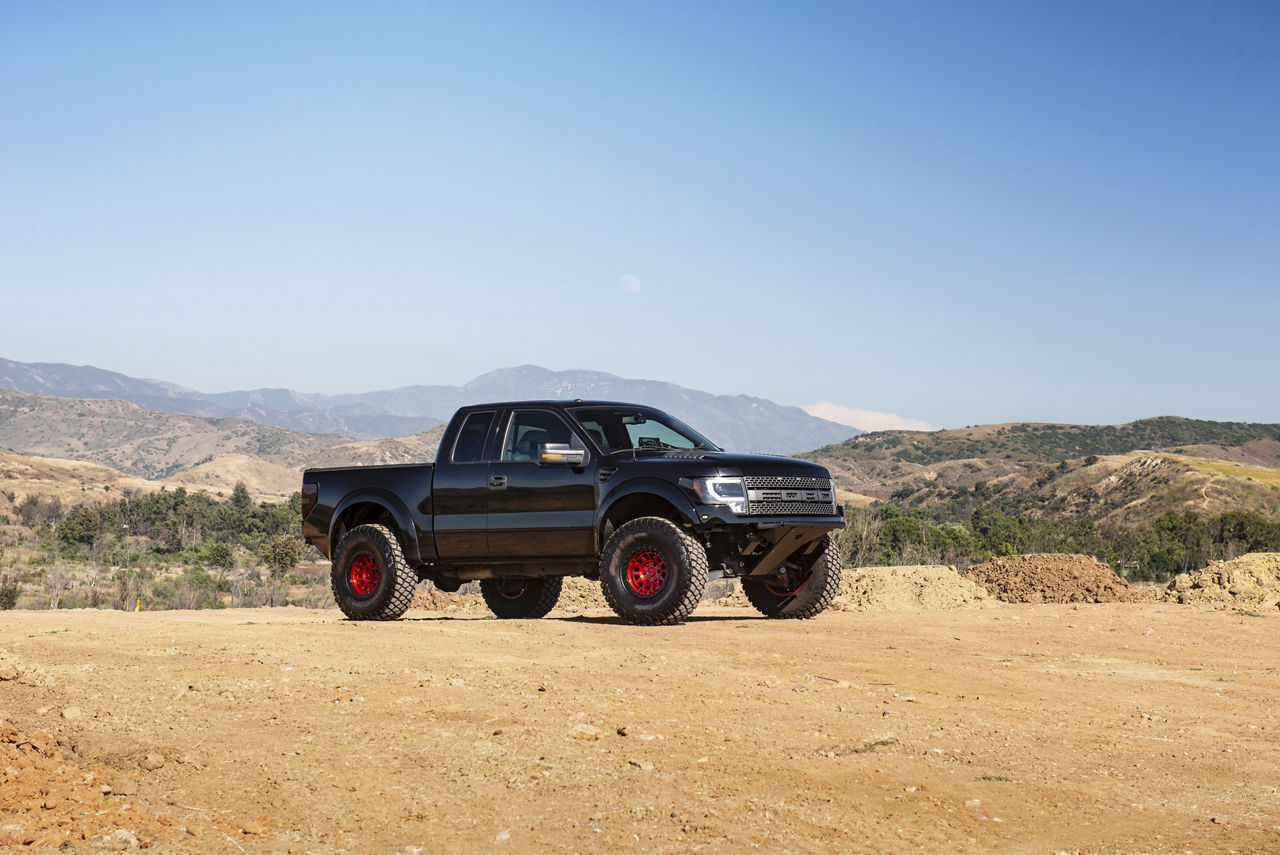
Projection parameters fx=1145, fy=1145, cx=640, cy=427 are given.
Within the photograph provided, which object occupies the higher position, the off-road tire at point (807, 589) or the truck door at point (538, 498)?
the truck door at point (538, 498)

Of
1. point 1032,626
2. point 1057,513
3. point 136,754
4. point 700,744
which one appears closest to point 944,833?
point 700,744

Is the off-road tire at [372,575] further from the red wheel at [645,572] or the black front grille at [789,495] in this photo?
the black front grille at [789,495]

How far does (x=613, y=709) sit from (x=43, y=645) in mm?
5961

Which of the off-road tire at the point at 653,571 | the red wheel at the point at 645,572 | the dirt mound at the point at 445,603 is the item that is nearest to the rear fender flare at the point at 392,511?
the off-road tire at the point at 653,571

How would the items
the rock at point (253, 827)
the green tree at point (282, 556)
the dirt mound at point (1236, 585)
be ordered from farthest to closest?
the green tree at point (282, 556) → the dirt mound at point (1236, 585) → the rock at point (253, 827)

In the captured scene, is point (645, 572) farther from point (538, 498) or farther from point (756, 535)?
point (538, 498)

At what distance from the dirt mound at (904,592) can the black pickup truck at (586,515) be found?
6.26 meters

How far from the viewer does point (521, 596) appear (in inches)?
620

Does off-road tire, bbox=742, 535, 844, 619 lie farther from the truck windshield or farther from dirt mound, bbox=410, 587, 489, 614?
dirt mound, bbox=410, 587, 489, 614

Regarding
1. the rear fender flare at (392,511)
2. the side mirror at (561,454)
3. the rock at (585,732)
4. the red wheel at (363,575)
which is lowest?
the rock at (585,732)

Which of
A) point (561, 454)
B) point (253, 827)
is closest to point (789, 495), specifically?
point (561, 454)

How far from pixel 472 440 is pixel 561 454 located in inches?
69.4

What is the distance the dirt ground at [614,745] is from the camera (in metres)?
5.59

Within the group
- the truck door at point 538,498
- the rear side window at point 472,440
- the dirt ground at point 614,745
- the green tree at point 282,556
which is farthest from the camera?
the green tree at point 282,556
